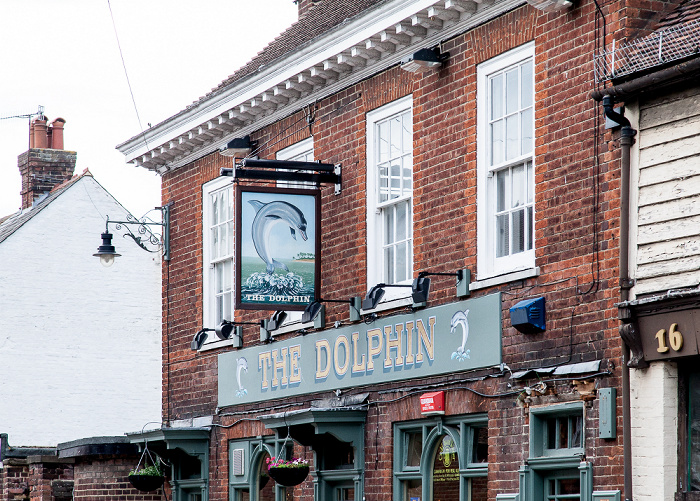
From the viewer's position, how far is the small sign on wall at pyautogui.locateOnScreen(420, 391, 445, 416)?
13.3 meters

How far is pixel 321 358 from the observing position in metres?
15.7

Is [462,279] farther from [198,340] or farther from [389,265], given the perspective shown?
[198,340]

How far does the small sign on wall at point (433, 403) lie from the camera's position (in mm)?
13320

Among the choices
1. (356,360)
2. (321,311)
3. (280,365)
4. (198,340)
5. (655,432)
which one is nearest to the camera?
(655,432)

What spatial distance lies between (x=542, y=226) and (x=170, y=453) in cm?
856

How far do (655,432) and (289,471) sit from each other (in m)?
5.76

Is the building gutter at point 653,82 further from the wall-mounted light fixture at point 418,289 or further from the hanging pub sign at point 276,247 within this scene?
the hanging pub sign at point 276,247

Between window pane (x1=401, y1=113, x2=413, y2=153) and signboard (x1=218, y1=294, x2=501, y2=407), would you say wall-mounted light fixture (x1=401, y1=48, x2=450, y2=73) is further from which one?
signboard (x1=218, y1=294, x2=501, y2=407)

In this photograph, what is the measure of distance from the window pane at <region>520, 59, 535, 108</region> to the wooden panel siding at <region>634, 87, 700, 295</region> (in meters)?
1.70

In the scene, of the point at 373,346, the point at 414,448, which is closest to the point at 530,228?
the point at 373,346

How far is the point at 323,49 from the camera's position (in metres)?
15.5

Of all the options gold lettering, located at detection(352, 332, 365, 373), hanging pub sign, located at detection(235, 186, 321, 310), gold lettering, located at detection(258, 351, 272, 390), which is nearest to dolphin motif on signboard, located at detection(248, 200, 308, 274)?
hanging pub sign, located at detection(235, 186, 321, 310)

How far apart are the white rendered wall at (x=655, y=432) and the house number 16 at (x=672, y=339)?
15 centimetres

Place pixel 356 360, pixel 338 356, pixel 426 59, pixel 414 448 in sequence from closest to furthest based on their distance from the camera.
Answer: pixel 426 59 < pixel 414 448 < pixel 356 360 < pixel 338 356
